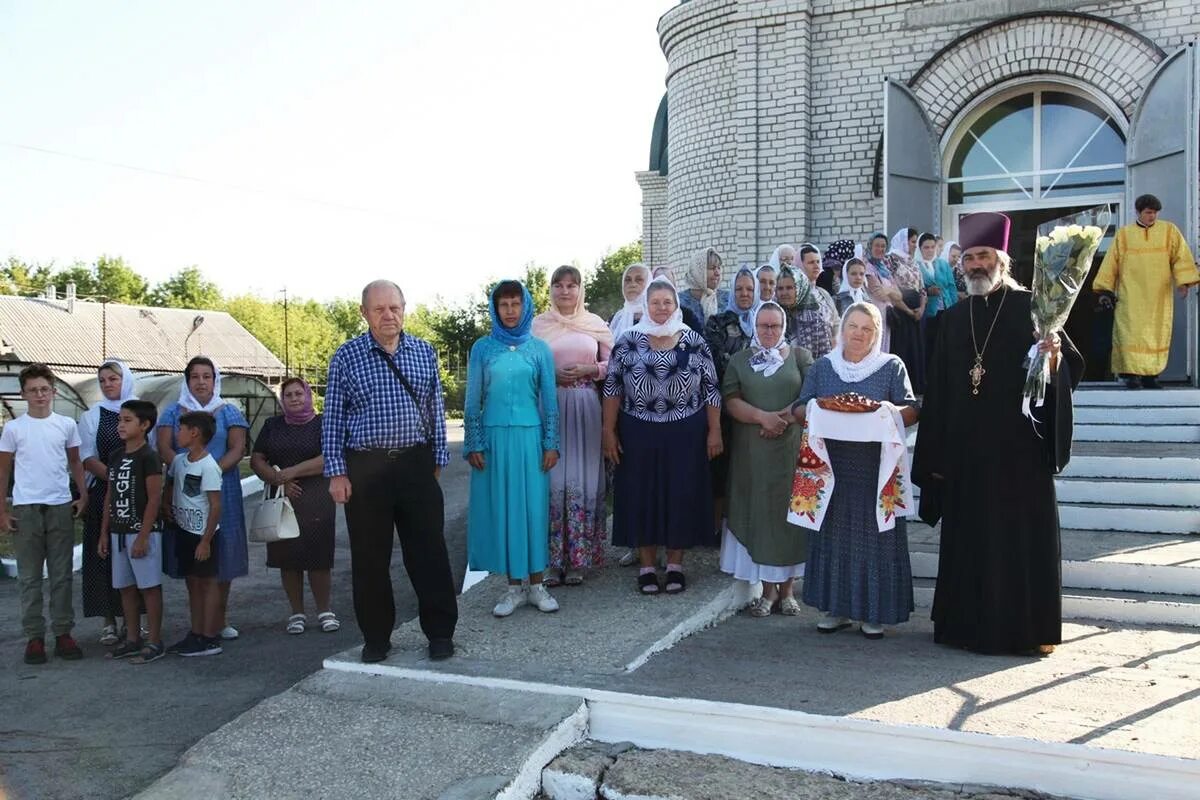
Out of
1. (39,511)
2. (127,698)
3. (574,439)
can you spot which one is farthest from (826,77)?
(127,698)

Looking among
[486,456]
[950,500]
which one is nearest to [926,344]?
[950,500]

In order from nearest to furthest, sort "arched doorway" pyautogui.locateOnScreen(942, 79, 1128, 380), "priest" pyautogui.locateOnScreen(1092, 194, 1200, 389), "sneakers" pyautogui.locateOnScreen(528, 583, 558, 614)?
"sneakers" pyautogui.locateOnScreen(528, 583, 558, 614)
"priest" pyautogui.locateOnScreen(1092, 194, 1200, 389)
"arched doorway" pyautogui.locateOnScreen(942, 79, 1128, 380)

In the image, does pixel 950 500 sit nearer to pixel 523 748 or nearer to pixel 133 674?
pixel 523 748

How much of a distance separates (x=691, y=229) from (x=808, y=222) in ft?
5.01

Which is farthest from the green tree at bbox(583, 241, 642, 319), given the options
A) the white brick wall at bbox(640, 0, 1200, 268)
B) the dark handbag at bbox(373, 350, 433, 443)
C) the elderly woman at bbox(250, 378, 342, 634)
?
the dark handbag at bbox(373, 350, 433, 443)

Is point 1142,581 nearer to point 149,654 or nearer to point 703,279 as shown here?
point 703,279

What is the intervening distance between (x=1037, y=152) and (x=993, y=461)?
7165 mm

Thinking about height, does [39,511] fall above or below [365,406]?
below

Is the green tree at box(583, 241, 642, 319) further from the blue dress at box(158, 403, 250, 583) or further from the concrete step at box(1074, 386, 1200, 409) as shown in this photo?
the blue dress at box(158, 403, 250, 583)

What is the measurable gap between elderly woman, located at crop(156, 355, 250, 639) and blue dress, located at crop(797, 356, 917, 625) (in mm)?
3263

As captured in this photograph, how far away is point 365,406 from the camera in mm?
4391

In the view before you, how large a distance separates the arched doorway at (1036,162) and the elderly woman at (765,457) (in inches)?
232

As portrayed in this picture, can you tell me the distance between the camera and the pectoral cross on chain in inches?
184

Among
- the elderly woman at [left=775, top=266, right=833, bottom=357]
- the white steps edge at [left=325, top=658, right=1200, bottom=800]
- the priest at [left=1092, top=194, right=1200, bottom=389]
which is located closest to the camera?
the white steps edge at [left=325, top=658, right=1200, bottom=800]
